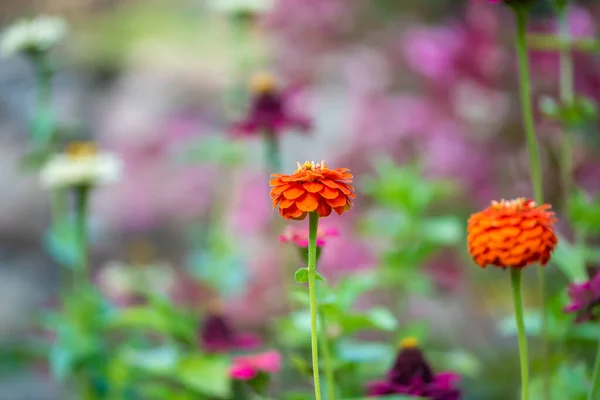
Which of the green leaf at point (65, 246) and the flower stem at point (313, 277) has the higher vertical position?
the green leaf at point (65, 246)

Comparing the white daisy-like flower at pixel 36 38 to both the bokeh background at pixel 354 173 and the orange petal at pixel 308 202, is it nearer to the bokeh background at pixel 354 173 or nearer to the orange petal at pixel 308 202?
the bokeh background at pixel 354 173

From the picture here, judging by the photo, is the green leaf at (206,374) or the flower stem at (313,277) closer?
the flower stem at (313,277)

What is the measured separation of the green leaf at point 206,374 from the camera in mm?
798

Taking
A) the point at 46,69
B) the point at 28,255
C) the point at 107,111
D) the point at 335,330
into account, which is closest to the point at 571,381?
the point at 335,330

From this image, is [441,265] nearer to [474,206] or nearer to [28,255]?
[474,206]

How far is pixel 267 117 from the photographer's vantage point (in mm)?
1023

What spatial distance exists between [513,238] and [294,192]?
165 mm

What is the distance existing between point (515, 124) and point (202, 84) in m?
1.52

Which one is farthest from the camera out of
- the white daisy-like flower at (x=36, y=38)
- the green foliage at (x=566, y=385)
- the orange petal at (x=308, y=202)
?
the white daisy-like flower at (x=36, y=38)

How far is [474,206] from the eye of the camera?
1.55m

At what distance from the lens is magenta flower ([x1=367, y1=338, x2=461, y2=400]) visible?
2.19 feet

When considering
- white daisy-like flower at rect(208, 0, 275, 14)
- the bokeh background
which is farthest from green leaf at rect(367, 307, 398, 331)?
Answer: white daisy-like flower at rect(208, 0, 275, 14)

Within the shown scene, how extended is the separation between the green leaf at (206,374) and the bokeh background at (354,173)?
11cm

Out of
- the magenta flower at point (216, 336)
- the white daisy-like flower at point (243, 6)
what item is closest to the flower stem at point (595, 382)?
the magenta flower at point (216, 336)
